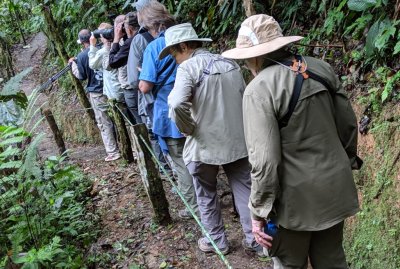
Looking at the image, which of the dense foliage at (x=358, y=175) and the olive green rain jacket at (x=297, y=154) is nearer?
the olive green rain jacket at (x=297, y=154)

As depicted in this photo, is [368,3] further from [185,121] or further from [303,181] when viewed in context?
[303,181]

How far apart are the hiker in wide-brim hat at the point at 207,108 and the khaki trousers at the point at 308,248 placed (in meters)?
1.05

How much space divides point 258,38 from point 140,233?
9.21ft

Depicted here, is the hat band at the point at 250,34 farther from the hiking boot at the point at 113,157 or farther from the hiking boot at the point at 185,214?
the hiking boot at the point at 113,157

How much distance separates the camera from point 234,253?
3.70 metres

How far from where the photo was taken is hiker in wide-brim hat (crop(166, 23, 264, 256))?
3121mm

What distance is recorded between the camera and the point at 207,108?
3.18 m

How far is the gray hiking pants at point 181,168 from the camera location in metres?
4.01

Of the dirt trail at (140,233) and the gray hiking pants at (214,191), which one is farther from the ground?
the gray hiking pants at (214,191)

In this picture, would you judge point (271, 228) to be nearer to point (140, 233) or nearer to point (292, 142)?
point (292, 142)

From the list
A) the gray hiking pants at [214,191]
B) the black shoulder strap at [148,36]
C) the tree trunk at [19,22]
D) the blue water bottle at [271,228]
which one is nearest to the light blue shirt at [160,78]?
the black shoulder strap at [148,36]

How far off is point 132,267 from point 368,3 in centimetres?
315

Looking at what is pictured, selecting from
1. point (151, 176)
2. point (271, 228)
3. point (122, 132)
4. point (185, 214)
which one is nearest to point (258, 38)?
point (271, 228)

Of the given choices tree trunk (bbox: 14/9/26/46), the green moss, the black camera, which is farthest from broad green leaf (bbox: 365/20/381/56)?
tree trunk (bbox: 14/9/26/46)
